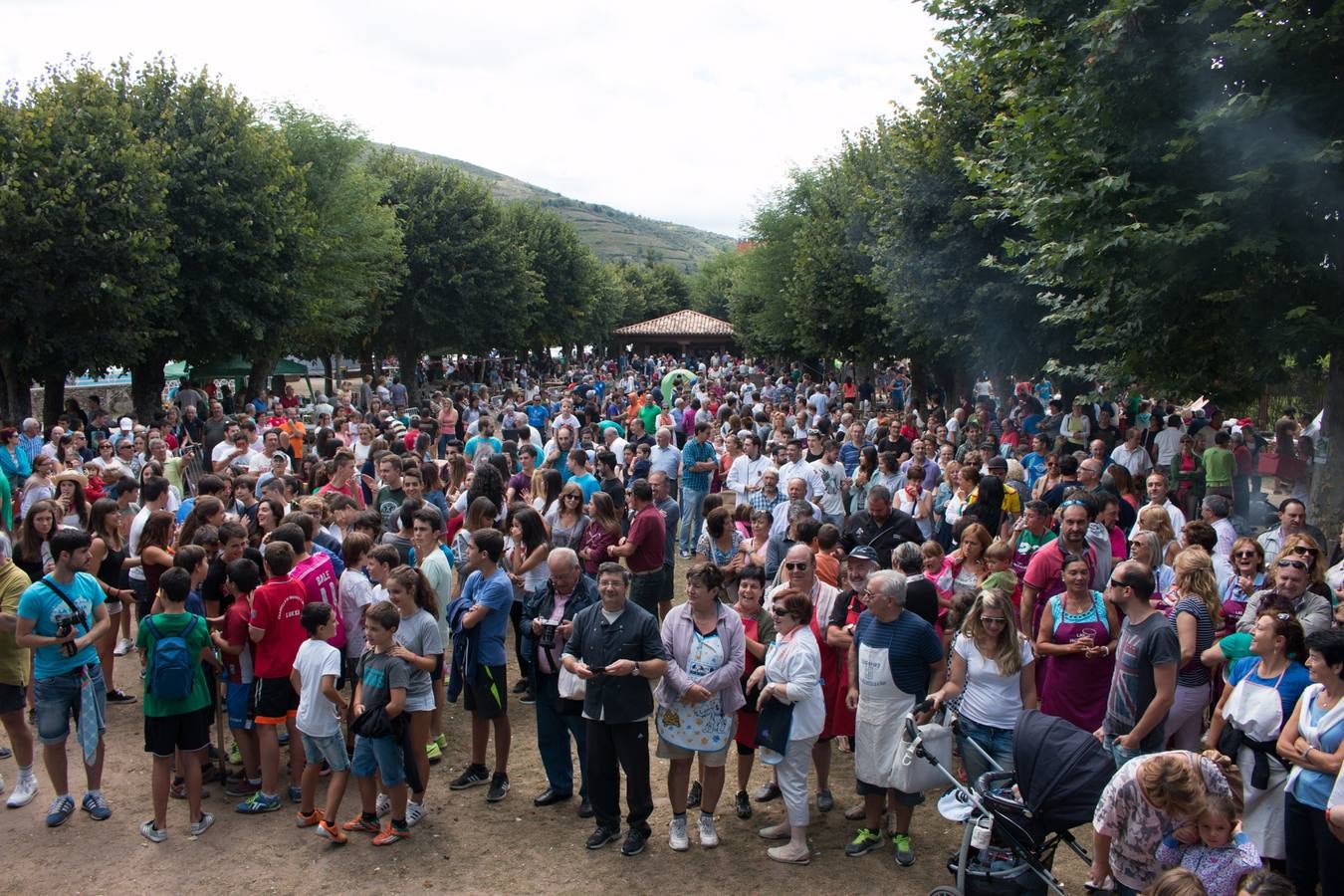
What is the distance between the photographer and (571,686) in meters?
5.64

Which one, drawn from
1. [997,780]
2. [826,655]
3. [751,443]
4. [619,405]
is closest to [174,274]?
[619,405]

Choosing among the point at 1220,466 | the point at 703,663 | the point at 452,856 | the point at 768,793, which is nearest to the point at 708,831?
the point at 768,793

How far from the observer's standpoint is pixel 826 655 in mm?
5957

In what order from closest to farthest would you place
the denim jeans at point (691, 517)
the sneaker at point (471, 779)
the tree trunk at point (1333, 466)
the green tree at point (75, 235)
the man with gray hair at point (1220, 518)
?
the sneaker at point (471, 779) → the man with gray hair at point (1220, 518) → the tree trunk at point (1333, 466) → the denim jeans at point (691, 517) → the green tree at point (75, 235)

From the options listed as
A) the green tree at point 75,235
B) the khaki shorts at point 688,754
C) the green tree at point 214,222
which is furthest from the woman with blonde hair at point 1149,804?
the green tree at point 214,222

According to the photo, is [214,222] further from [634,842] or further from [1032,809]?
[1032,809]

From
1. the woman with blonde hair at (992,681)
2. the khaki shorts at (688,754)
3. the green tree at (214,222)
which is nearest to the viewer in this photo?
the woman with blonde hair at (992,681)

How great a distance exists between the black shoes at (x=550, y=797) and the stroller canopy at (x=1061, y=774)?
9.79ft

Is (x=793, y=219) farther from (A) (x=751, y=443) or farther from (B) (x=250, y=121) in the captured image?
(A) (x=751, y=443)

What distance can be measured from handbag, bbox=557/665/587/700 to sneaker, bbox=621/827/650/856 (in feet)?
2.62

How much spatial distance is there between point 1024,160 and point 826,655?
7190mm

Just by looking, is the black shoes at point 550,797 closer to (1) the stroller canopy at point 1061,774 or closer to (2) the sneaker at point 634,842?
(2) the sneaker at point 634,842

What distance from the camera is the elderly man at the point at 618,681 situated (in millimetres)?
5285

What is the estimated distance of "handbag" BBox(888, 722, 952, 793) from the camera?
4.81 m
